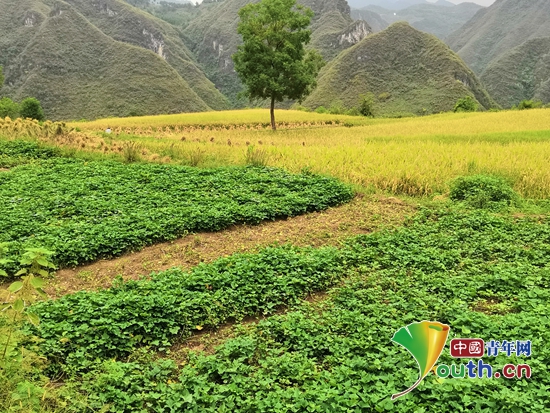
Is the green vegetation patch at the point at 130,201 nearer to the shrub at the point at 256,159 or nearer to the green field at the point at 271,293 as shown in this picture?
the green field at the point at 271,293

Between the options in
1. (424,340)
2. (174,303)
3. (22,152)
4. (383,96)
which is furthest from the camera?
(383,96)

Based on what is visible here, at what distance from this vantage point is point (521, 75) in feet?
396

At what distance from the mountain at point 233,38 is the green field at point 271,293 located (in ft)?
436

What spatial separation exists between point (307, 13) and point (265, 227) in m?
22.8

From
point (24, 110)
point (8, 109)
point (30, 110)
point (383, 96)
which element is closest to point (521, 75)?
point (383, 96)

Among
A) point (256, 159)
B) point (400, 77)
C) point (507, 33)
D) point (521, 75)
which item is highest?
point (507, 33)

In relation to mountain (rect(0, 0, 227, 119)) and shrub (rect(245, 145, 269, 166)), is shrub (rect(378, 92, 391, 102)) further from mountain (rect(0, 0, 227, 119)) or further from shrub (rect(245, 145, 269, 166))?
shrub (rect(245, 145, 269, 166))

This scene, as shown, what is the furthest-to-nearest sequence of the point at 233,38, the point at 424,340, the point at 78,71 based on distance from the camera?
the point at 233,38, the point at 78,71, the point at 424,340

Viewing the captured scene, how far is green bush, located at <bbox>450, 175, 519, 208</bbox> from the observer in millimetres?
8523

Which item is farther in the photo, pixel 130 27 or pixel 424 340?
pixel 130 27

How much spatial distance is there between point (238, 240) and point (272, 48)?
22193mm

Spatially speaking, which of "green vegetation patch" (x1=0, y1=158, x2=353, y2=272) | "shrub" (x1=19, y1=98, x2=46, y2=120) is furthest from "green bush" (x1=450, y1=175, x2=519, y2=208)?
"shrub" (x1=19, y1=98, x2=46, y2=120)

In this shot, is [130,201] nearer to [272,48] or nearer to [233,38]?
[272,48]

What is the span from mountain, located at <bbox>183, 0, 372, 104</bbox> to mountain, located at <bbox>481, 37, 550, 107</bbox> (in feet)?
180
